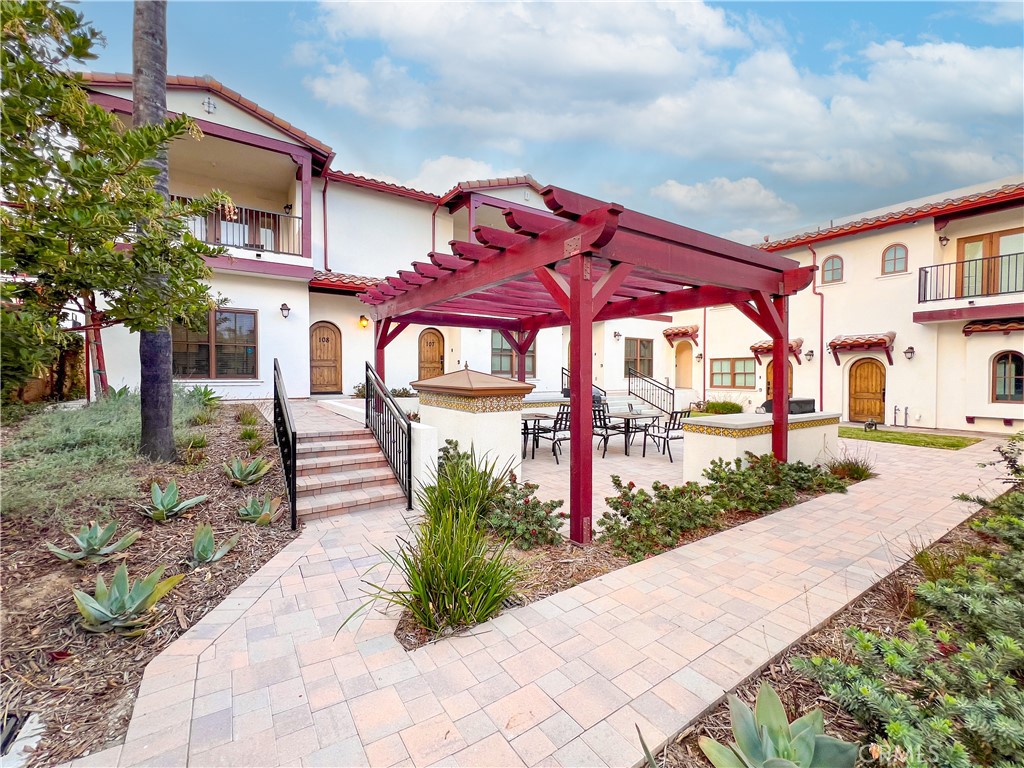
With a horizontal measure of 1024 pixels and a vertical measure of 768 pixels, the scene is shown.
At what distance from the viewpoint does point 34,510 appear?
3.43m

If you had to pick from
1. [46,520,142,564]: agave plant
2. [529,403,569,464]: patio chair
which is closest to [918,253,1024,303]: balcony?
[529,403,569,464]: patio chair

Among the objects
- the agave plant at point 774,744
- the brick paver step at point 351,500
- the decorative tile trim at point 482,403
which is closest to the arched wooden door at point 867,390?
the decorative tile trim at point 482,403

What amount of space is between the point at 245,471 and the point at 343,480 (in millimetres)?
1007

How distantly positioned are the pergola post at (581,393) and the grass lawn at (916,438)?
9.69 metres

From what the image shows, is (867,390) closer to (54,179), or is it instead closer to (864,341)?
(864,341)

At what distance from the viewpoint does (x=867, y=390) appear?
43.5 ft

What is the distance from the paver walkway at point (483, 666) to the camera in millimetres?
1780

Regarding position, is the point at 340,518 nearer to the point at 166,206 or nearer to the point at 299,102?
the point at 166,206

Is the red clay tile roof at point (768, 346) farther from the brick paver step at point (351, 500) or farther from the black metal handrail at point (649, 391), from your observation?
the brick paver step at point (351, 500)

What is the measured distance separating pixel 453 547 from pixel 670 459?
6.32 meters

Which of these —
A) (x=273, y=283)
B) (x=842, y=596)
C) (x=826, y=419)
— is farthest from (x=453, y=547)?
(x=273, y=283)

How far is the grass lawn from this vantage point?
9445 millimetres

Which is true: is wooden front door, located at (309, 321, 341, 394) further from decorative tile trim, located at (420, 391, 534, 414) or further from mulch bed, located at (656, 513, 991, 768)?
mulch bed, located at (656, 513, 991, 768)

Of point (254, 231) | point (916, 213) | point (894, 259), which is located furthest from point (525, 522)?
point (894, 259)
